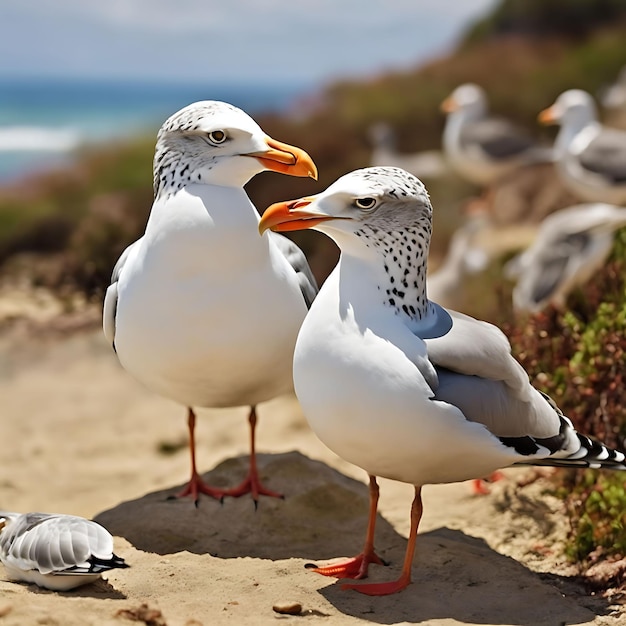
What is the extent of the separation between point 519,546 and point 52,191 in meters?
11.0

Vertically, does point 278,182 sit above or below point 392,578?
above

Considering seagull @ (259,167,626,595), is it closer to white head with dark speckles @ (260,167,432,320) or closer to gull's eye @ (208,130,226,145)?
white head with dark speckles @ (260,167,432,320)

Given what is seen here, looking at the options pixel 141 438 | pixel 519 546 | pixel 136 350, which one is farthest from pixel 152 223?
pixel 141 438

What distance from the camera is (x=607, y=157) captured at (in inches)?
405

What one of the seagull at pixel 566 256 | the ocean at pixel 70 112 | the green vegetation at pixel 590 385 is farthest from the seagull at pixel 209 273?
the ocean at pixel 70 112

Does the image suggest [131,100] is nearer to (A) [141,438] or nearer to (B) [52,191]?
(B) [52,191]

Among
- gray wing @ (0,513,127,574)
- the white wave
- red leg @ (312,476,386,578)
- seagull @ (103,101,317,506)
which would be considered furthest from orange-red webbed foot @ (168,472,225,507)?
the white wave

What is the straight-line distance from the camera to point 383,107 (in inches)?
690

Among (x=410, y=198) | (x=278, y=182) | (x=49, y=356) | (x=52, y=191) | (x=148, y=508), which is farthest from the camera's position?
(x=52, y=191)

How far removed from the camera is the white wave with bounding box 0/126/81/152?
3506 centimetres

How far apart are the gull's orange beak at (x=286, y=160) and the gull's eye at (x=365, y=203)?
2.02 ft

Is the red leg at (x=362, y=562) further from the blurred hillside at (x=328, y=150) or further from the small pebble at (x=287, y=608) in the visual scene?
the blurred hillside at (x=328, y=150)

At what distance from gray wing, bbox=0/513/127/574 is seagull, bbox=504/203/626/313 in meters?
3.74

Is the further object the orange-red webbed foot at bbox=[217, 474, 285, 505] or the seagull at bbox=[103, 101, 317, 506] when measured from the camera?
the orange-red webbed foot at bbox=[217, 474, 285, 505]
